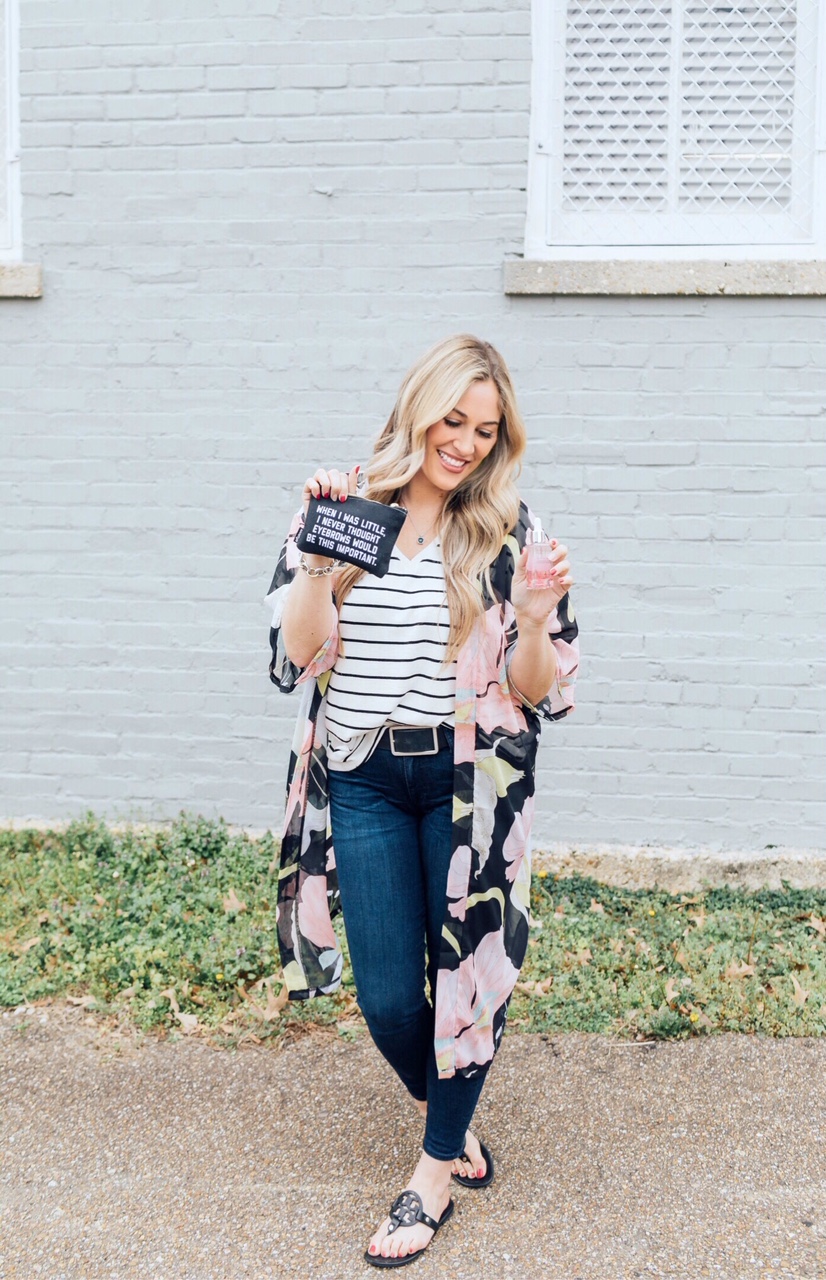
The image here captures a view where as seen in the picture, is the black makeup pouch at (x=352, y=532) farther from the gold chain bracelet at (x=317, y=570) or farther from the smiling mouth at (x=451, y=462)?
the smiling mouth at (x=451, y=462)

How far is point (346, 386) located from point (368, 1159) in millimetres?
2761

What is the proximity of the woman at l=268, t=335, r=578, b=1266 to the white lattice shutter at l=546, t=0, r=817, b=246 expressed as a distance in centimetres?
216

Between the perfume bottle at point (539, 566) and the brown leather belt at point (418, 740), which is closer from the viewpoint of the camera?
the perfume bottle at point (539, 566)

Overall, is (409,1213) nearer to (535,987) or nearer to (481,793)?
(481,793)

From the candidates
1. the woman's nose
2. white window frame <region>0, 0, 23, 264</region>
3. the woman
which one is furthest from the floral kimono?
white window frame <region>0, 0, 23, 264</region>

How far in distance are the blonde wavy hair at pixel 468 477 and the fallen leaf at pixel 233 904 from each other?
6.57ft

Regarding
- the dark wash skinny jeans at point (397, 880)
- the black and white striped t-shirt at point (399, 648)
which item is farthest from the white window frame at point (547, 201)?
the dark wash skinny jeans at point (397, 880)

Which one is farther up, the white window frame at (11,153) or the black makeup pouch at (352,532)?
the white window frame at (11,153)

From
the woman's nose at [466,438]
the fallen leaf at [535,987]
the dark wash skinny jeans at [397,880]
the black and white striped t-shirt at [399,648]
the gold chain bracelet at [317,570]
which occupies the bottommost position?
the fallen leaf at [535,987]

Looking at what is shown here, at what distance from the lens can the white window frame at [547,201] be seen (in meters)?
4.14

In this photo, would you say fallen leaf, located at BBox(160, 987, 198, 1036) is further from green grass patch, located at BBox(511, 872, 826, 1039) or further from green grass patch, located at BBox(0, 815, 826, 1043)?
green grass patch, located at BBox(511, 872, 826, 1039)

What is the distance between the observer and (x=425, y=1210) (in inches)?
101

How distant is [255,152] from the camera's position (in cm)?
428

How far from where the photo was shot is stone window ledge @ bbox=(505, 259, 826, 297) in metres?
4.09
